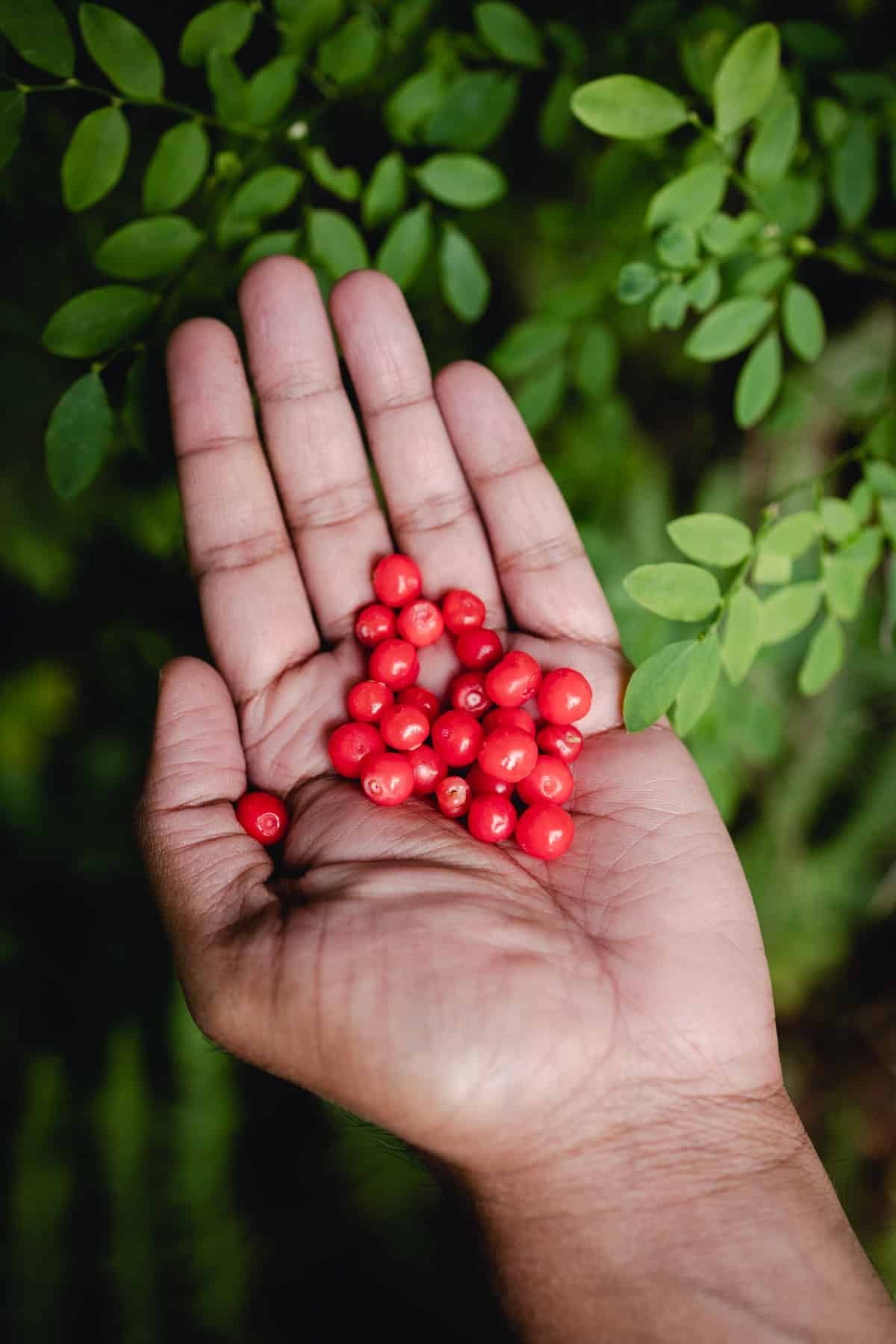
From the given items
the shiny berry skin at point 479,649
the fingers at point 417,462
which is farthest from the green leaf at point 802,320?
the shiny berry skin at point 479,649

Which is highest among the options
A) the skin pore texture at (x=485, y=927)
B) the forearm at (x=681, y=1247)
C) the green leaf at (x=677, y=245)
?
the green leaf at (x=677, y=245)

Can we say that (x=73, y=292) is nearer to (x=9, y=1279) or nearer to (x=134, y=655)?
(x=134, y=655)

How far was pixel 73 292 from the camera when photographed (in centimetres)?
404

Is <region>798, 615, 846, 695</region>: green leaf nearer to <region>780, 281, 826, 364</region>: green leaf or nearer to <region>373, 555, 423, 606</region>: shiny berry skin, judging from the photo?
<region>780, 281, 826, 364</region>: green leaf

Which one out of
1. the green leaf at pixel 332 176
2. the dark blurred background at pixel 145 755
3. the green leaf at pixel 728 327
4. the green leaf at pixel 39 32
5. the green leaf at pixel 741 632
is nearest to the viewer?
the green leaf at pixel 39 32

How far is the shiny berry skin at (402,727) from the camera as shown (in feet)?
10.7

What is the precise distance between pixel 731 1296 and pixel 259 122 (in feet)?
13.2

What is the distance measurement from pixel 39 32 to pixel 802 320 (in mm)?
2748

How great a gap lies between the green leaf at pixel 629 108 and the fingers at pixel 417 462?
100 centimetres

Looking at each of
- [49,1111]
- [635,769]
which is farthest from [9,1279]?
[635,769]

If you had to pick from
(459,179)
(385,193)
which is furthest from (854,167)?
(385,193)

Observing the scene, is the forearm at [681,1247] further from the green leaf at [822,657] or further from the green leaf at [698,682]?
the green leaf at [822,657]

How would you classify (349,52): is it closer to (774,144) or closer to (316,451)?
(316,451)

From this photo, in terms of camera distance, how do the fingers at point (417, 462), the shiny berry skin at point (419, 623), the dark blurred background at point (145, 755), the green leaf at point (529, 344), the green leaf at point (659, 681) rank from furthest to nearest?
the dark blurred background at point (145, 755) < the green leaf at point (529, 344) < the fingers at point (417, 462) < the shiny berry skin at point (419, 623) < the green leaf at point (659, 681)
